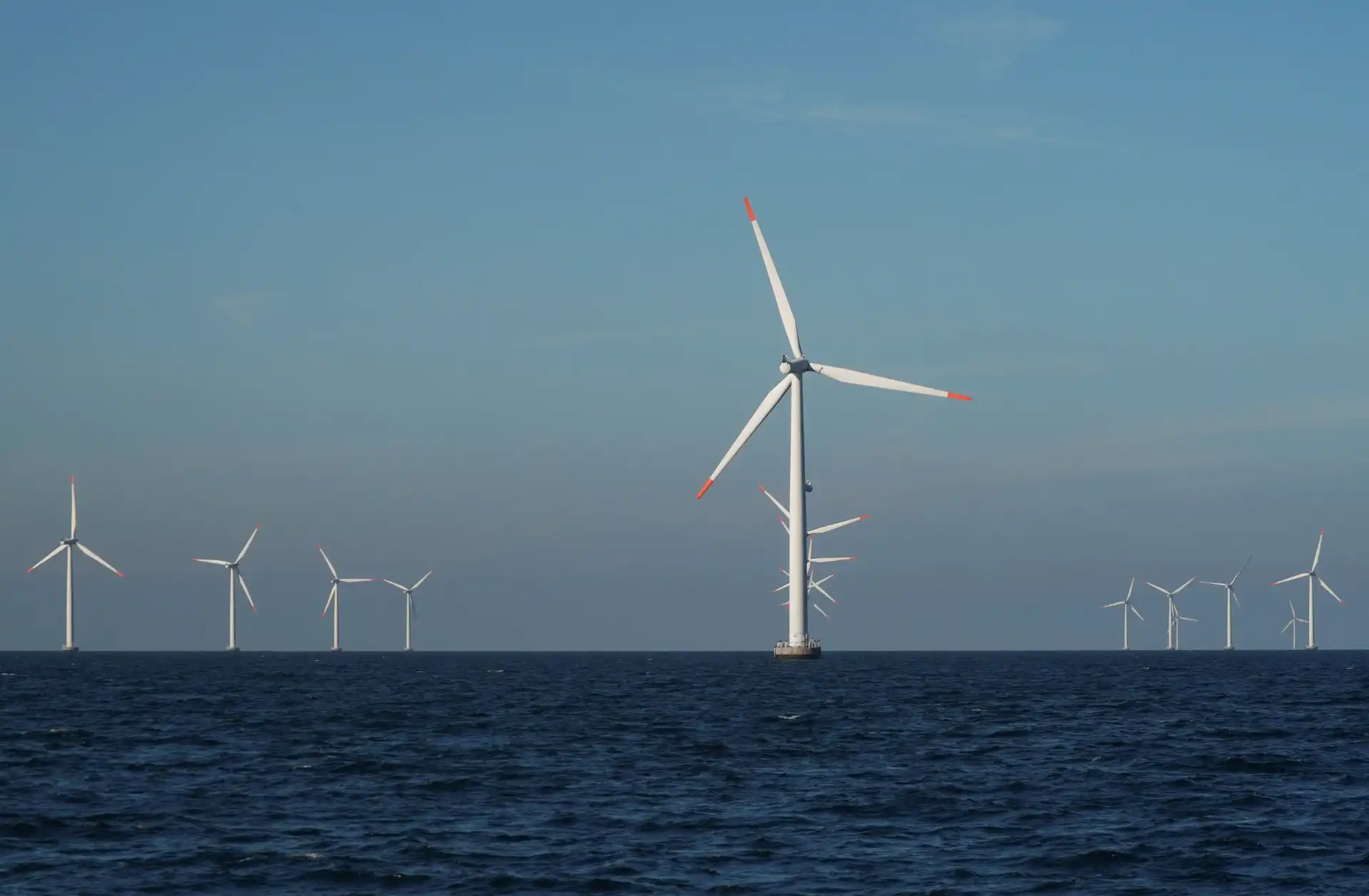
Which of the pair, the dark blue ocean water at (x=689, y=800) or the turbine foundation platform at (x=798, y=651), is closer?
the dark blue ocean water at (x=689, y=800)

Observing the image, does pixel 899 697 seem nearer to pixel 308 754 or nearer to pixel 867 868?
pixel 308 754

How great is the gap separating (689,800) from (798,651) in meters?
132

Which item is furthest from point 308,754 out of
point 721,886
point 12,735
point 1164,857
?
point 1164,857

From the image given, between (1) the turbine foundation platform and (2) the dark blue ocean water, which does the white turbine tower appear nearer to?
(1) the turbine foundation platform

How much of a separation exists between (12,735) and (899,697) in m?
59.9

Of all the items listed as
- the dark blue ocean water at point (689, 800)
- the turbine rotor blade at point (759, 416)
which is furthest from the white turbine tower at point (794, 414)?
the dark blue ocean water at point (689, 800)

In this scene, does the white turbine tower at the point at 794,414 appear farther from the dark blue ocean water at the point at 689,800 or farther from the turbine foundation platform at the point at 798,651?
the dark blue ocean water at the point at 689,800

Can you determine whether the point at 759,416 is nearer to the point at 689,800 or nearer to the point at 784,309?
the point at 784,309

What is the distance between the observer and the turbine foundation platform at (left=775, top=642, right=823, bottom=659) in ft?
584

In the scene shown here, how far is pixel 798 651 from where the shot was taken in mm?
178500

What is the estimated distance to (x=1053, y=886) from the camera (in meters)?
34.3

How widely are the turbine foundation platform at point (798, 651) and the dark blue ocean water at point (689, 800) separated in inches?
3278

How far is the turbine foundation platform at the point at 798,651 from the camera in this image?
178 metres

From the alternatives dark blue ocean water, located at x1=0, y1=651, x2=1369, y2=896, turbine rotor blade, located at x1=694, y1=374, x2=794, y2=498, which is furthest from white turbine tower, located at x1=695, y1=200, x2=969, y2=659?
dark blue ocean water, located at x1=0, y1=651, x2=1369, y2=896
